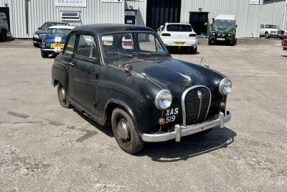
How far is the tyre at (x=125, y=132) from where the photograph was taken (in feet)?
14.9

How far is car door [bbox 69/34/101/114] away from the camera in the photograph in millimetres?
5348

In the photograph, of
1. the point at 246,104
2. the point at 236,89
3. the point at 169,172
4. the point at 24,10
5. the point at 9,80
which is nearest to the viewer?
the point at 169,172

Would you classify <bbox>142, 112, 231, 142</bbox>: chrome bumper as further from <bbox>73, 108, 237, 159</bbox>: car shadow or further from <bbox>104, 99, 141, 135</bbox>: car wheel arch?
<bbox>73, 108, 237, 159</bbox>: car shadow

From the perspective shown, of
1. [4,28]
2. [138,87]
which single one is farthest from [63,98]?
[4,28]

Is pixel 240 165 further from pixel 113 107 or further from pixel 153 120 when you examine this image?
pixel 113 107

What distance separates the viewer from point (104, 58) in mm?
5215

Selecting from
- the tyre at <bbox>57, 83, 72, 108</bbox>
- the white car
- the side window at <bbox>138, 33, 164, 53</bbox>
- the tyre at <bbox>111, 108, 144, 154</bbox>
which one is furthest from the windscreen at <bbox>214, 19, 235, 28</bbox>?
the tyre at <bbox>111, 108, 144, 154</bbox>

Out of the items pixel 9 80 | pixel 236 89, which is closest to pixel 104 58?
pixel 236 89

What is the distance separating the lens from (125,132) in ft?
15.4

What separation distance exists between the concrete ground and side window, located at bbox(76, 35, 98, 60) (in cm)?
128

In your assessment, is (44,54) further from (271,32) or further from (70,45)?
(271,32)

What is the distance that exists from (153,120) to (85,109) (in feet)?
6.06

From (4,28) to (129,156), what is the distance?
928 inches

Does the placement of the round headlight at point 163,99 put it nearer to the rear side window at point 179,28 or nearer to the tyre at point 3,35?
the rear side window at point 179,28
